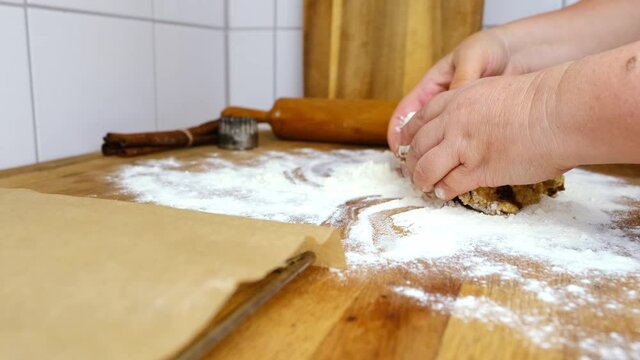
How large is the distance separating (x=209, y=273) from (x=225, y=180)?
17.9 inches

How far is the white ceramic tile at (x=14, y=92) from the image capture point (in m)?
0.88

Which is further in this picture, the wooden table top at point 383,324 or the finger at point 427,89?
the finger at point 427,89

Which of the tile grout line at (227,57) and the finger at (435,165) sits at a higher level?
the tile grout line at (227,57)

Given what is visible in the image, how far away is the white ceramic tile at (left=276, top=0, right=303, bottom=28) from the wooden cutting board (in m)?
0.14

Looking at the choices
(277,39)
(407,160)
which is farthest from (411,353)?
(277,39)

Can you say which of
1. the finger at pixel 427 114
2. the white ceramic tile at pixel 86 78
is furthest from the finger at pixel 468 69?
the white ceramic tile at pixel 86 78

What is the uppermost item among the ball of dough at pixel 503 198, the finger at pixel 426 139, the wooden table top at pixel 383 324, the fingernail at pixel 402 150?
the finger at pixel 426 139

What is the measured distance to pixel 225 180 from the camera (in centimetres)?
81

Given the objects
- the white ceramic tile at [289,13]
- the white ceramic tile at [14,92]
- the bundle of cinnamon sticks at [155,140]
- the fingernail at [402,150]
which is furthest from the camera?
Result: the white ceramic tile at [289,13]

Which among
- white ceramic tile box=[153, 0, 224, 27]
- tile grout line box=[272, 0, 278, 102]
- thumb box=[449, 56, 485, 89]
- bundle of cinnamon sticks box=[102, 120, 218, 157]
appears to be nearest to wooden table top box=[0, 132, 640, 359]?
thumb box=[449, 56, 485, 89]

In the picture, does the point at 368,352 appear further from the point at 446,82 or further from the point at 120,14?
the point at 120,14

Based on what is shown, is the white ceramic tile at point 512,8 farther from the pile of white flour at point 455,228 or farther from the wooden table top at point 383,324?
the wooden table top at point 383,324

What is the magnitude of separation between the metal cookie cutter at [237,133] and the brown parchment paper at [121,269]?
57 cm

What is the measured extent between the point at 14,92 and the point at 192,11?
59 cm
